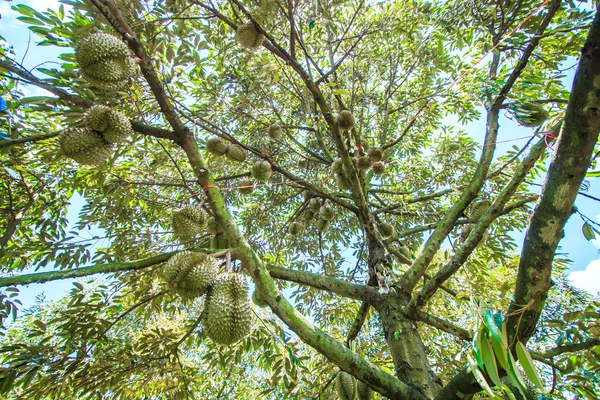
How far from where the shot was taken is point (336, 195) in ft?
11.5

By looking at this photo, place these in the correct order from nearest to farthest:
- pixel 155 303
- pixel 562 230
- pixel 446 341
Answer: pixel 562 230 < pixel 155 303 < pixel 446 341

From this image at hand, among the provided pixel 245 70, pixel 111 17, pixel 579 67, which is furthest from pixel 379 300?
pixel 245 70

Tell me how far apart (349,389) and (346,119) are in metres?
2.08

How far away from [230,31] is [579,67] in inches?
113

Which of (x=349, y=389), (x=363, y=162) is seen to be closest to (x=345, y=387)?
(x=349, y=389)

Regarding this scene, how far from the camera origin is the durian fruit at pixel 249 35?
2.32m

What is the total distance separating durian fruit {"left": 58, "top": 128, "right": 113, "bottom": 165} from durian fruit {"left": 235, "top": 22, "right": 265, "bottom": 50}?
1.24 meters

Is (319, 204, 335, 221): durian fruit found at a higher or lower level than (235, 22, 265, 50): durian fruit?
lower

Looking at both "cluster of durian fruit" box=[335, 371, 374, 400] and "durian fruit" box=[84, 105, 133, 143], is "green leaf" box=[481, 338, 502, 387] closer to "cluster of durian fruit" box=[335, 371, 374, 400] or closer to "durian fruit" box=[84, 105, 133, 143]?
"cluster of durian fruit" box=[335, 371, 374, 400]

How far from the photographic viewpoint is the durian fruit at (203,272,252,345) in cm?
139

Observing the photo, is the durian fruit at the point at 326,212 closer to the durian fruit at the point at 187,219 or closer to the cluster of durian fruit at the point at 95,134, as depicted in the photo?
the durian fruit at the point at 187,219

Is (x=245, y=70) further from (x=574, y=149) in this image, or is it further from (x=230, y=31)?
(x=574, y=149)

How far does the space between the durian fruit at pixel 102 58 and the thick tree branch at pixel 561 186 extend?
78.5 inches

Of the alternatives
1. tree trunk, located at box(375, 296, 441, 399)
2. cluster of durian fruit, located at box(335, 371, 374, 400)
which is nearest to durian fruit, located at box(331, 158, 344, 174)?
tree trunk, located at box(375, 296, 441, 399)
